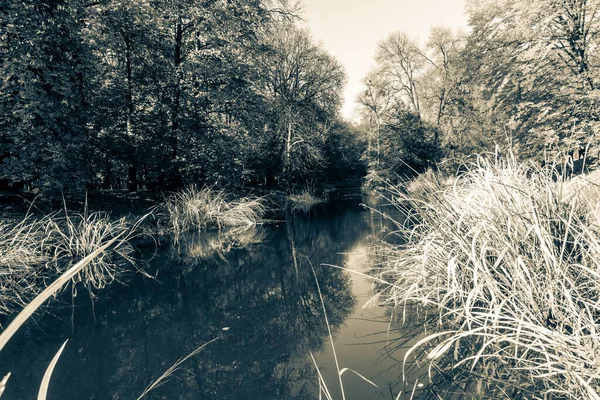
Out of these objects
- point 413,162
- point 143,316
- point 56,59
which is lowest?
point 143,316

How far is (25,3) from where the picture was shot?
7.00 metres

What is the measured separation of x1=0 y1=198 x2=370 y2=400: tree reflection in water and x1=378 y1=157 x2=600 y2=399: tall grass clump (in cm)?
92

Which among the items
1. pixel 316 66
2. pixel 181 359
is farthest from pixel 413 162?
pixel 181 359

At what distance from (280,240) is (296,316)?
13.3 ft

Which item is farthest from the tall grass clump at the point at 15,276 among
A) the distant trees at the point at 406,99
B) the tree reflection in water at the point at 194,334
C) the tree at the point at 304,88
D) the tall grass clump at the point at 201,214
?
the distant trees at the point at 406,99

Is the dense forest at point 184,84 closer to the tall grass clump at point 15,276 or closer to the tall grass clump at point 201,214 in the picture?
the tall grass clump at point 201,214

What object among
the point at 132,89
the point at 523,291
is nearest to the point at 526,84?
the point at 523,291

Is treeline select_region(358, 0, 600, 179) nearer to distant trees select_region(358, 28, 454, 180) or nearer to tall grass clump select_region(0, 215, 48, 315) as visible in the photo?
distant trees select_region(358, 28, 454, 180)

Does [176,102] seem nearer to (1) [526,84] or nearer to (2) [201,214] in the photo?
(2) [201,214]

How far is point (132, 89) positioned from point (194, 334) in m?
10.2

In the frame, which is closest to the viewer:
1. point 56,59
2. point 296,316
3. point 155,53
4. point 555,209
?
point 555,209

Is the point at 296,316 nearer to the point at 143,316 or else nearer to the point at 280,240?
the point at 143,316

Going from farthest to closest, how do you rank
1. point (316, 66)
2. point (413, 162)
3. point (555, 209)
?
point (316, 66)
point (413, 162)
point (555, 209)

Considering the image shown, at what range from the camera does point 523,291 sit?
1966 mm
